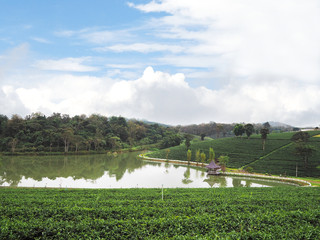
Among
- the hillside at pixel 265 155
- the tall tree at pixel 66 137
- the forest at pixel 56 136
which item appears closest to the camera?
the hillside at pixel 265 155

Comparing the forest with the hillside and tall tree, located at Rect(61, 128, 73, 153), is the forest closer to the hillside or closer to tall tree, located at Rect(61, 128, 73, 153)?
tall tree, located at Rect(61, 128, 73, 153)

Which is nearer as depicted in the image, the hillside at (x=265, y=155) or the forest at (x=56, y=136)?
the hillside at (x=265, y=155)

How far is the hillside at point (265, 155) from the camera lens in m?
42.0

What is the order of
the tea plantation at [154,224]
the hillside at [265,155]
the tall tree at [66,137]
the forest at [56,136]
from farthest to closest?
the tall tree at [66,137] < the forest at [56,136] < the hillside at [265,155] < the tea plantation at [154,224]

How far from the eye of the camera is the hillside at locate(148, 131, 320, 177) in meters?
42.0

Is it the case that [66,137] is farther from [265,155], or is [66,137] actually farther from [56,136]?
[265,155]

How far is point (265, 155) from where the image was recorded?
51.5 metres

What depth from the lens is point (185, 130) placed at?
149m

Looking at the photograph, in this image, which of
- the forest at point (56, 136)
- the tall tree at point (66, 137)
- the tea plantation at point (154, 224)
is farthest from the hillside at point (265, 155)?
the tea plantation at point (154, 224)

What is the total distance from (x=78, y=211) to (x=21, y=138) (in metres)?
67.1

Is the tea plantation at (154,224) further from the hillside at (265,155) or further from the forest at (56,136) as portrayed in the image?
the forest at (56,136)

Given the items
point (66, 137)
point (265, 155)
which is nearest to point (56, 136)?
point (66, 137)

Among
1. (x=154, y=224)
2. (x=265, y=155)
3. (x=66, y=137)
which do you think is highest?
(x=66, y=137)

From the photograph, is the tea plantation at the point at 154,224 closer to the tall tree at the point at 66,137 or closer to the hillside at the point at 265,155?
the hillside at the point at 265,155
